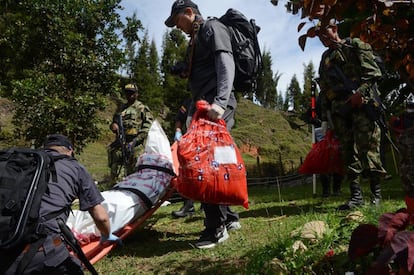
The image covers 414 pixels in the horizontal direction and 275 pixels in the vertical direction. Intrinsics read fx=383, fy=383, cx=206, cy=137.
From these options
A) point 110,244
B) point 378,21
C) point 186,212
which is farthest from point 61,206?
point 186,212

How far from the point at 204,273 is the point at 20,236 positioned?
1149 mm

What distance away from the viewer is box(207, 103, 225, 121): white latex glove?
3033 mm

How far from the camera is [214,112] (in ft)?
9.96

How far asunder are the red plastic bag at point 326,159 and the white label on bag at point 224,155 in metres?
1.88

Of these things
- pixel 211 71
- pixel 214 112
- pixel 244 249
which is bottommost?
pixel 244 249

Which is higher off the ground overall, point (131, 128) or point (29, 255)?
point (131, 128)

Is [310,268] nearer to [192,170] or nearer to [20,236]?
[192,170]

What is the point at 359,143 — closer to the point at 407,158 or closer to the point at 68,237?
the point at 407,158

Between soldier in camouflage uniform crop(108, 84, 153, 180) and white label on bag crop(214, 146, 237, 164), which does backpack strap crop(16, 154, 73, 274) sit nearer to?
white label on bag crop(214, 146, 237, 164)

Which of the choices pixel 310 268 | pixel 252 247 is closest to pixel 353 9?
pixel 310 268

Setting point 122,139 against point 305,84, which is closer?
point 122,139

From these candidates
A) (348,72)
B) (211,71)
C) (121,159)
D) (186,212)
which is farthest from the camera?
(121,159)

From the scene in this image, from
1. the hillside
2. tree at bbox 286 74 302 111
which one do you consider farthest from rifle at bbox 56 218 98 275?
tree at bbox 286 74 302 111

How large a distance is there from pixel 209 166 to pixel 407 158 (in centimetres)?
134
